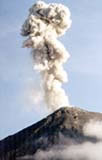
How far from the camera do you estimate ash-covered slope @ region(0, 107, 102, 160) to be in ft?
533

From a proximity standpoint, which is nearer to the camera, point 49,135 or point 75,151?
point 75,151

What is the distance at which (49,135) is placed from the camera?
163625mm

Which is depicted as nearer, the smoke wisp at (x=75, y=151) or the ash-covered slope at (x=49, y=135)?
the smoke wisp at (x=75, y=151)

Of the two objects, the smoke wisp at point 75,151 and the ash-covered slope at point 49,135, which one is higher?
the ash-covered slope at point 49,135

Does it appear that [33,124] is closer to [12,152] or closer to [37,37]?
[12,152]

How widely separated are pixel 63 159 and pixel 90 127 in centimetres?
1515

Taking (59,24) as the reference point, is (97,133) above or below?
below

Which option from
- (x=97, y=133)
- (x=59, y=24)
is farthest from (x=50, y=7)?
(x=97, y=133)

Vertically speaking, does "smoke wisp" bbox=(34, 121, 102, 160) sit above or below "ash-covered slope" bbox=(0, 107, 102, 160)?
below

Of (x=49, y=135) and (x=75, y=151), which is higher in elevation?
(x=49, y=135)

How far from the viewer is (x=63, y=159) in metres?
159

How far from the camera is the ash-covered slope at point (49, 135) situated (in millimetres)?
162500

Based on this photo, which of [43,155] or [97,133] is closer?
[43,155]

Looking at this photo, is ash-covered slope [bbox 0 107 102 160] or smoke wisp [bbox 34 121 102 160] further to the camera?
ash-covered slope [bbox 0 107 102 160]
